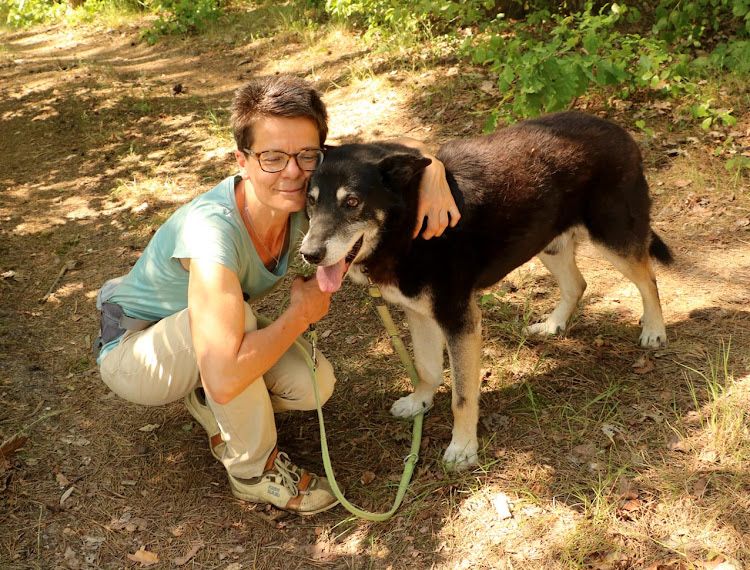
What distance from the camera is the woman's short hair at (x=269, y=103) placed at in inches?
106

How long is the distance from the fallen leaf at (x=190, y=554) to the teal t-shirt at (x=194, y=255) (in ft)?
3.19

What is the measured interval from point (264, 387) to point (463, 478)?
3.42ft

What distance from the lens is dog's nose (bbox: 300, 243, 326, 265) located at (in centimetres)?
266

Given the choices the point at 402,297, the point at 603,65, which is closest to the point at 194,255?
the point at 402,297

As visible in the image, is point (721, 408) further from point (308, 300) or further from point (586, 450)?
point (308, 300)

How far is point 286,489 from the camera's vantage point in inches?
124

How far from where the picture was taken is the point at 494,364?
3.92m

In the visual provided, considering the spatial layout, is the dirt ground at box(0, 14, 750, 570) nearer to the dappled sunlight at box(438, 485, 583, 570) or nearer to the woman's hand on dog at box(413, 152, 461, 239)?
the dappled sunlight at box(438, 485, 583, 570)

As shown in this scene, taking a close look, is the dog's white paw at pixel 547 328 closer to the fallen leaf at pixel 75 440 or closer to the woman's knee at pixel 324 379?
the woman's knee at pixel 324 379

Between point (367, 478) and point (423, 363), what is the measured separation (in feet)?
2.22

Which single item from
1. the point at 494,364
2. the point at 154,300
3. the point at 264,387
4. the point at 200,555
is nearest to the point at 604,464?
the point at 494,364

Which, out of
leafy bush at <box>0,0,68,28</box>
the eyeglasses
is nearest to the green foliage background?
the eyeglasses

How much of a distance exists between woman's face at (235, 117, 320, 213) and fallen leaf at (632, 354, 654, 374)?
203cm

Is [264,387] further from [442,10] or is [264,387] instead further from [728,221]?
[442,10]
